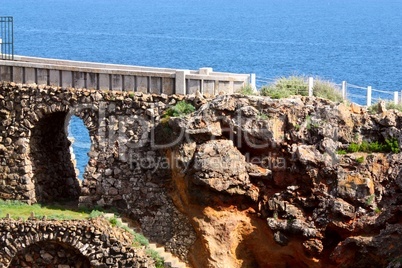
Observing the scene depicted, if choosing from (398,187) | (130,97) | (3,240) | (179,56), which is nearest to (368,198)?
(398,187)

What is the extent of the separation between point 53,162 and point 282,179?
10.3 m

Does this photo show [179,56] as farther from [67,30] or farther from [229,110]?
[229,110]

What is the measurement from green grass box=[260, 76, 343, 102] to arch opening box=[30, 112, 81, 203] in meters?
8.25

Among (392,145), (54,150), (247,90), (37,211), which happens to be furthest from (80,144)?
(392,145)

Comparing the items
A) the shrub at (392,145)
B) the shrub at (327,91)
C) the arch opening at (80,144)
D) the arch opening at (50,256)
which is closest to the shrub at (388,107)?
the shrub at (392,145)

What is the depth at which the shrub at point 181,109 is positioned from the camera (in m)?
47.6

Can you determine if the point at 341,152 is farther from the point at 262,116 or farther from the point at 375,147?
the point at 262,116

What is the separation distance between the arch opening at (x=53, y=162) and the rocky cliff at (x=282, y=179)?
6124 millimetres

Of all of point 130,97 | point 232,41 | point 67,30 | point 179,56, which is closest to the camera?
point 130,97

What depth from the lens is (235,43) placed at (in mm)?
140000

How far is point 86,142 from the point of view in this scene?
3494 inches

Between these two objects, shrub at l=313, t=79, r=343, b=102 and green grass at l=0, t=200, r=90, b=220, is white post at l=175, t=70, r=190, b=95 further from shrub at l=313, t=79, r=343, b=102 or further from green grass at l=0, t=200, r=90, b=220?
green grass at l=0, t=200, r=90, b=220

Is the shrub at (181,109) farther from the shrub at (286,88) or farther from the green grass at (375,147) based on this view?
the green grass at (375,147)

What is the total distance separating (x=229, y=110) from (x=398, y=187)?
6.37 meters
